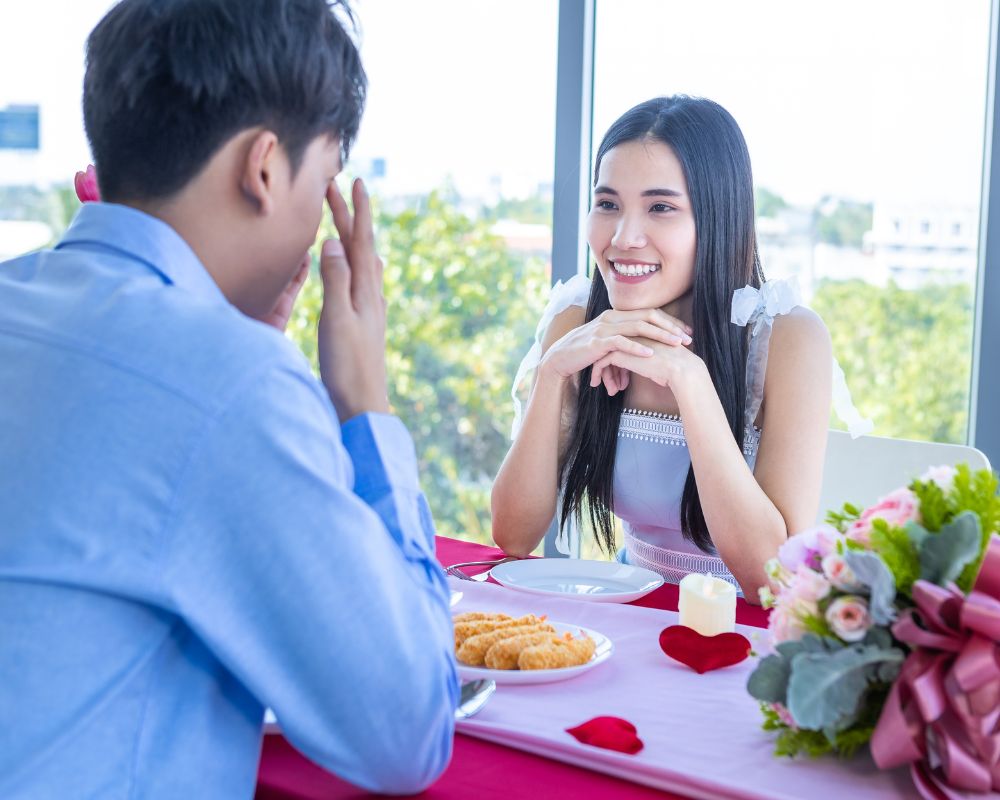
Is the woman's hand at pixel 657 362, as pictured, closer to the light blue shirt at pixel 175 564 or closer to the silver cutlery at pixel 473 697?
the silver cutlery at pixel 473 697

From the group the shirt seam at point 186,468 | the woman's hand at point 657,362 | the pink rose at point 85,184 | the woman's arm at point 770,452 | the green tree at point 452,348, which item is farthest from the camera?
the green tree at point 452,348

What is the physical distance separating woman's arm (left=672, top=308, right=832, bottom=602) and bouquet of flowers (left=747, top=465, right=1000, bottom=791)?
773mm

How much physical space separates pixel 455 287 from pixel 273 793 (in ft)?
9.98

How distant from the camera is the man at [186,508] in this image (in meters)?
0.81

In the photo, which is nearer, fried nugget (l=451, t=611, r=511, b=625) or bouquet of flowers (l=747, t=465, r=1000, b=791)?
bouquet of flowers (l=747, t=465, r=1000, b=791)

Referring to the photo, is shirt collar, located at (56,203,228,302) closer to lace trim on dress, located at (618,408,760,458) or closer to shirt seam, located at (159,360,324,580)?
shirt seam, located at (159,360,324,580)

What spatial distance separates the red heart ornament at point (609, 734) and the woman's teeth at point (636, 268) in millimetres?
1241

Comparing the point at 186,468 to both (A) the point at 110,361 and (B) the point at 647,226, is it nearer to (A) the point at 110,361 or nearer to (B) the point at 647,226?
(A) the point at 110,361

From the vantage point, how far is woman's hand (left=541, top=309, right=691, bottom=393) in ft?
6.70

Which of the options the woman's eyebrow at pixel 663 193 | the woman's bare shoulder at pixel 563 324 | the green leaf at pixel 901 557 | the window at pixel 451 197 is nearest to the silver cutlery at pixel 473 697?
the green leaf at pixel 901 557

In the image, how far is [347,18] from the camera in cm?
109

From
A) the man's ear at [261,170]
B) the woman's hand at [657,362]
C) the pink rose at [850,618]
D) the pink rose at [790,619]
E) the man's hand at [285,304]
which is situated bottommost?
the pink rose at [790,619]

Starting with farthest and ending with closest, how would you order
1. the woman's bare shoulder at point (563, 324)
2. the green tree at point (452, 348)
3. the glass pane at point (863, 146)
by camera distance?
the green tree at point (452, 348)
the glass pane at point (863, 146)
the woman's bare shoulder at point (563, 324)

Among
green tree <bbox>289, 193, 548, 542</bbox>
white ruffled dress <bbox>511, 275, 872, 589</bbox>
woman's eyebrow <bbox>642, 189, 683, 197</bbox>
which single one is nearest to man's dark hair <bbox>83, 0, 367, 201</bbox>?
woman's eyebrow <bbox>642, 189, 683, 197</bbox>
